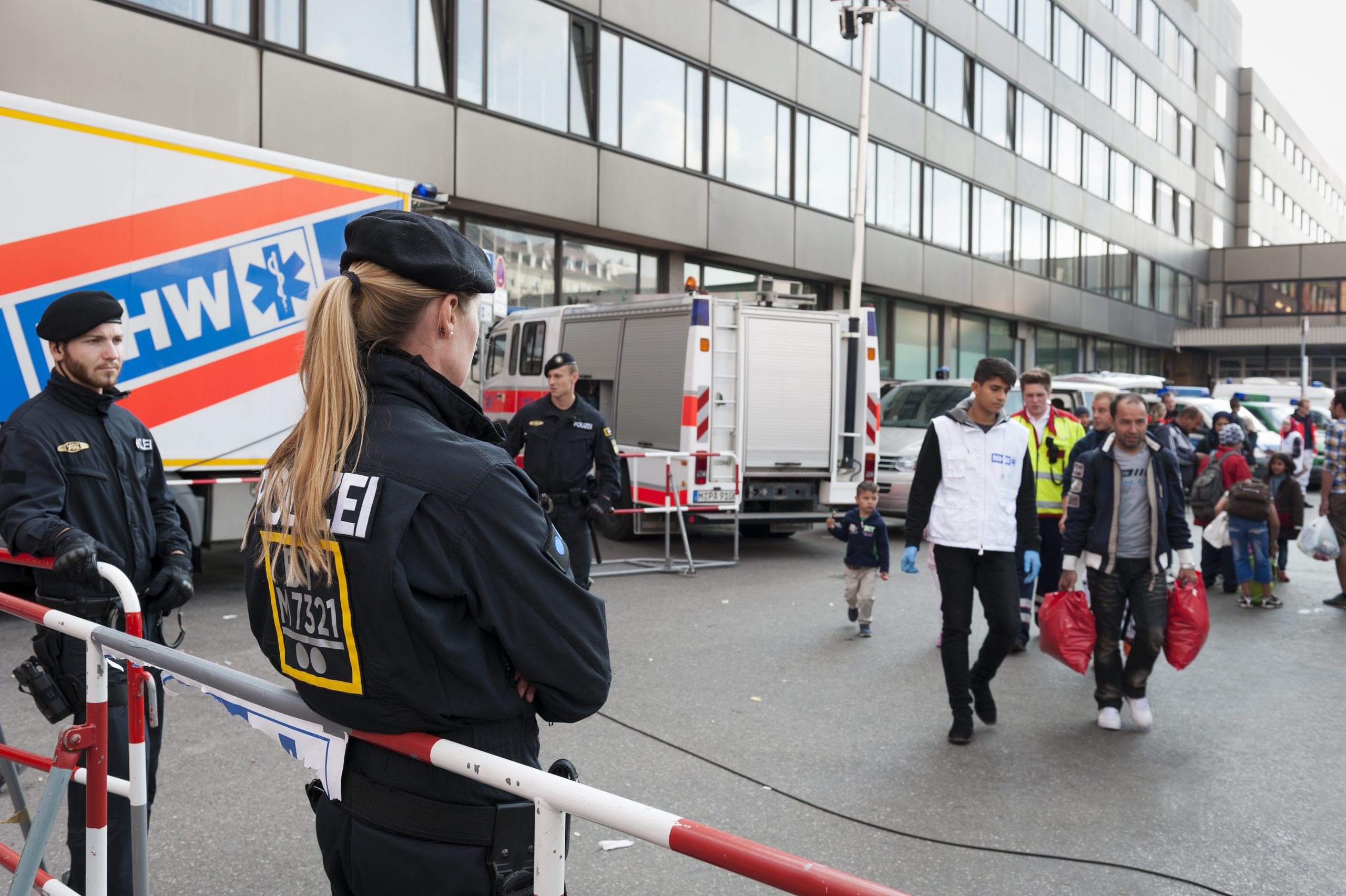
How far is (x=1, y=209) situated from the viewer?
277 inches

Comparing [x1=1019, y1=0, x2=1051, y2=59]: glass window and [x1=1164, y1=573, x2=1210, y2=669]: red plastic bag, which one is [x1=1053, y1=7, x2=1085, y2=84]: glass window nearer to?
[x1=1019, y1=0, x2=1051, y2=59]: glass window

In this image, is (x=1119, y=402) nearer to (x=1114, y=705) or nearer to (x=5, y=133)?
(x=1114, y=705)

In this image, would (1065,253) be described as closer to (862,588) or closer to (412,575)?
(862,588)

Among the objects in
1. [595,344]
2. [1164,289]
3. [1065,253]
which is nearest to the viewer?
[595,344]

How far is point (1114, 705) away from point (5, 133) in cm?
782

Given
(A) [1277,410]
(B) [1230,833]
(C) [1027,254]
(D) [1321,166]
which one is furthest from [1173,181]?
(B) [1230,833]

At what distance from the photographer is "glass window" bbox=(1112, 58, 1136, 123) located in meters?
37.8

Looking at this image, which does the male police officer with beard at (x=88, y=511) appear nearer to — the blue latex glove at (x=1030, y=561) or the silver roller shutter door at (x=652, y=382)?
the blue latex glove at (x=1030, y=561)

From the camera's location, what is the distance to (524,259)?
17.8 meters

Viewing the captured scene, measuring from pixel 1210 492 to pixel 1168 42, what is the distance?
130 feet

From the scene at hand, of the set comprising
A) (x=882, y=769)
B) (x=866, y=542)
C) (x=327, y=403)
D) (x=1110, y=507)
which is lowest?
(x=882, y=769)

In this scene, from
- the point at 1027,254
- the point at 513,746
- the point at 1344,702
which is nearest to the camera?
the point at 513,746

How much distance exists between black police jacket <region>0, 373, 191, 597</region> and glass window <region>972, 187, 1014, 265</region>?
91.9 feet

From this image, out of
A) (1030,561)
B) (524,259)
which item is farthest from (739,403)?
(524,259)
